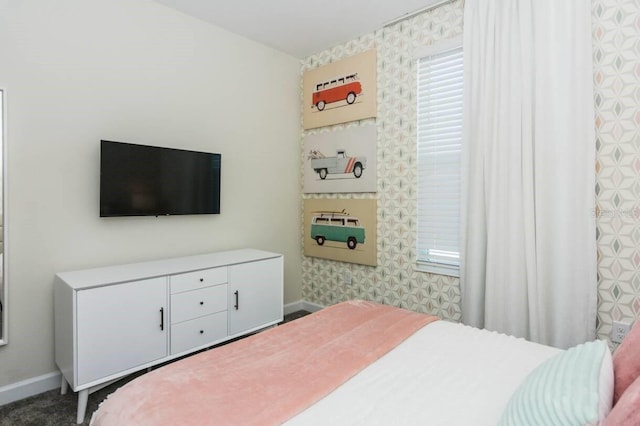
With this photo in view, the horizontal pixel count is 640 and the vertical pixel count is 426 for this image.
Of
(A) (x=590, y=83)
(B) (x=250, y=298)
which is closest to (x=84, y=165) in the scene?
(B) (x=250, y=298)

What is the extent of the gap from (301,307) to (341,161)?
166 centimetres

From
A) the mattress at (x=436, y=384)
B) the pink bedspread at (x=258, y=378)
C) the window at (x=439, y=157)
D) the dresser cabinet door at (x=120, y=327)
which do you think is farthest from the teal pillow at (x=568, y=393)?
the dresser cabinet door at (x=120, y=327)

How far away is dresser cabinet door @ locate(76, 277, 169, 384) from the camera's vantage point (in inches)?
78.0

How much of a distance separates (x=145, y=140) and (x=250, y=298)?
1.47 metres

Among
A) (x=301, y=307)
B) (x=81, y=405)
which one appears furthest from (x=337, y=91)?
(x=81, y=405)

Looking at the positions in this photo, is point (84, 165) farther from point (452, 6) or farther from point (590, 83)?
point (590, 83)

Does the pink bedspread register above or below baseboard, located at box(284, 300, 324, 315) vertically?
above

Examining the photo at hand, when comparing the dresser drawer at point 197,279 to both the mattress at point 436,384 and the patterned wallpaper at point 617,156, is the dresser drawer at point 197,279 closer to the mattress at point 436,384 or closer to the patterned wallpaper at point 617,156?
the mattress at point 436,384

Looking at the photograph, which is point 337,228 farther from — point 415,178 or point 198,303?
point 198,303

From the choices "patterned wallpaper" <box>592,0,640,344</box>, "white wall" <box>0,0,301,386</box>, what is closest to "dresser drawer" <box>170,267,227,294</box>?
"white wall" <box>0,0,301,386</box>

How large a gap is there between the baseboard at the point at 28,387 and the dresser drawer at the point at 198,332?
2.57 feet

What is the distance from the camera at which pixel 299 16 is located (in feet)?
9.75

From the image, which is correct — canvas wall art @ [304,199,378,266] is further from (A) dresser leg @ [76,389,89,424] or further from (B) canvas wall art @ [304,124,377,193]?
(A) dresser leg @ [76,389,89,424]

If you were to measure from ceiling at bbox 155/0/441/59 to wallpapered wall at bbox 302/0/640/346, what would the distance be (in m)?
0.14
